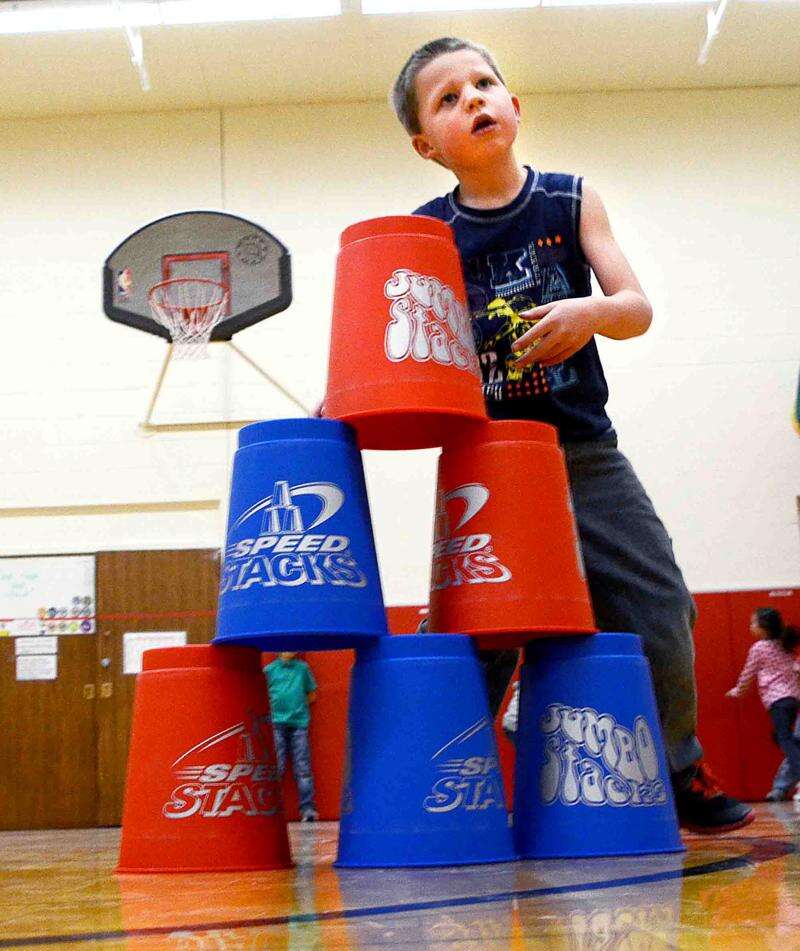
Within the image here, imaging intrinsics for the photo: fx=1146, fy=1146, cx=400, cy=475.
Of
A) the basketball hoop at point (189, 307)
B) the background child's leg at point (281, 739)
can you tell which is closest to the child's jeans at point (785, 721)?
the background child's leg at point (281, 739)

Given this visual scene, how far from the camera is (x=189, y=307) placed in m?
6.26

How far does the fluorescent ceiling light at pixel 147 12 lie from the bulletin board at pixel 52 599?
3328 millimetres

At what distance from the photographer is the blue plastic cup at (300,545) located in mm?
1699

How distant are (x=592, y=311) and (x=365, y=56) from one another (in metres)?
6.07

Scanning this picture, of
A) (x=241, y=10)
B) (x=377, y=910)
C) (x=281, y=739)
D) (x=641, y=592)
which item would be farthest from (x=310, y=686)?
(x=377, y=910)

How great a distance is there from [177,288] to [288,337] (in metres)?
1.46

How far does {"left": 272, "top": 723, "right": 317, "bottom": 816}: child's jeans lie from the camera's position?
6879 millimetres

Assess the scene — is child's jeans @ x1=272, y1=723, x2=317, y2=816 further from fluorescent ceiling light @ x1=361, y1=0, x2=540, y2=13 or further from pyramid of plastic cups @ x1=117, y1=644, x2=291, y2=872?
pyramid of plastic cups @ x1=117, y1=644, x2=291, y2=872

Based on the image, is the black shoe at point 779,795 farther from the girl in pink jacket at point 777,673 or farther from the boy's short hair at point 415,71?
the boy's short hair at point 415,71

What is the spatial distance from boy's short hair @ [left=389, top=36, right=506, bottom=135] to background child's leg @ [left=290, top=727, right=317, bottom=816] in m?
5.22

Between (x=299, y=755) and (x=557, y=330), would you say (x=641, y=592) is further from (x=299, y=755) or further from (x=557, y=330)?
(x=299, y=755)

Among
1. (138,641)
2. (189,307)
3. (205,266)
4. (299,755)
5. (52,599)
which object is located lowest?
(299,755)

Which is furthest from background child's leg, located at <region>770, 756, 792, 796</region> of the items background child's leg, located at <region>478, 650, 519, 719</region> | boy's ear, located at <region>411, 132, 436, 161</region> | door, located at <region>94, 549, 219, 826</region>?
boy's ear, located at <region>411, 132, 436, 161</region>

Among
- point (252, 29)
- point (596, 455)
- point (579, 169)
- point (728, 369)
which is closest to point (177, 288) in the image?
point (252, 29)
